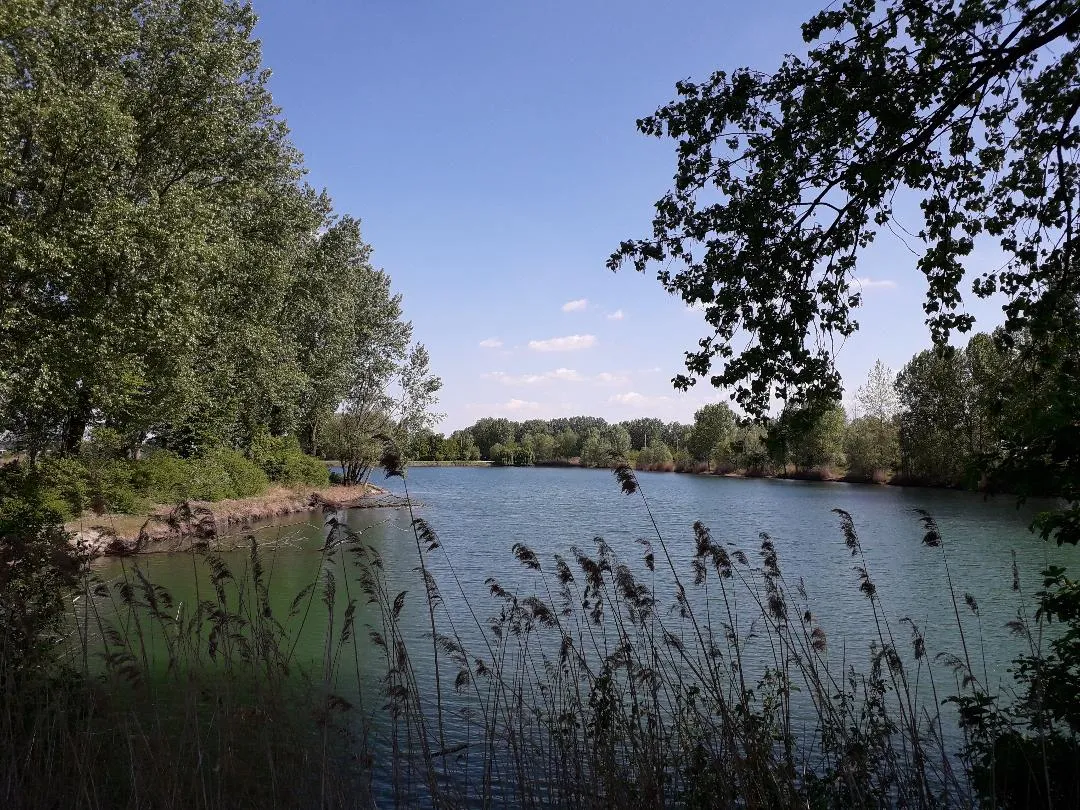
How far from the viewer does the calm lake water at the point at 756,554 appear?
13117mm

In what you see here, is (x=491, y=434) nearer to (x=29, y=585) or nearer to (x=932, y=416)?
(x=932, y=416)

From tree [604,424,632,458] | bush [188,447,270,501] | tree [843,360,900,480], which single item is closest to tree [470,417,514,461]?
tree [604,424,632,458]

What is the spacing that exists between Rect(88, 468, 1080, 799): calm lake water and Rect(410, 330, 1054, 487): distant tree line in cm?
183

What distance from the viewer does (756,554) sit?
69.2ft

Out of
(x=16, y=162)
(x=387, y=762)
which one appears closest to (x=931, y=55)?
(x=387, y=762)

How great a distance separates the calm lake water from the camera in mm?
13117

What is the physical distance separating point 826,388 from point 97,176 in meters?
19.1

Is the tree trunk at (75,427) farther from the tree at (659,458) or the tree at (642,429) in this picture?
the tree at (642,429)

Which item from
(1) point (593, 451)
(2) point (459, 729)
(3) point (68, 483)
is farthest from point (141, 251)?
(1) point (593, 451)

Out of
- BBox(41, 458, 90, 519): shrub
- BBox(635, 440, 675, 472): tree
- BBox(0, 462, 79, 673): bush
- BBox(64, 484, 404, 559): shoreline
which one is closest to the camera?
BBox(0, 462, 79, 673): bush

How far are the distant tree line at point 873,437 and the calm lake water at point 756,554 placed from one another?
183 cm

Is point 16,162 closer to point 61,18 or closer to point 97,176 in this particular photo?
point 97,176

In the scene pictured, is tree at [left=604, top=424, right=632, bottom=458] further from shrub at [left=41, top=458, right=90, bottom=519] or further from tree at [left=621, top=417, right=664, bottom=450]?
shrub at [left=41, top=458, right=90, bottom=519]

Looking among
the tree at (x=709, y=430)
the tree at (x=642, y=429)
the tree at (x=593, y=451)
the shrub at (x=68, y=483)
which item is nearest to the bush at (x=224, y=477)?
the shrub at (x=68, y=483)
